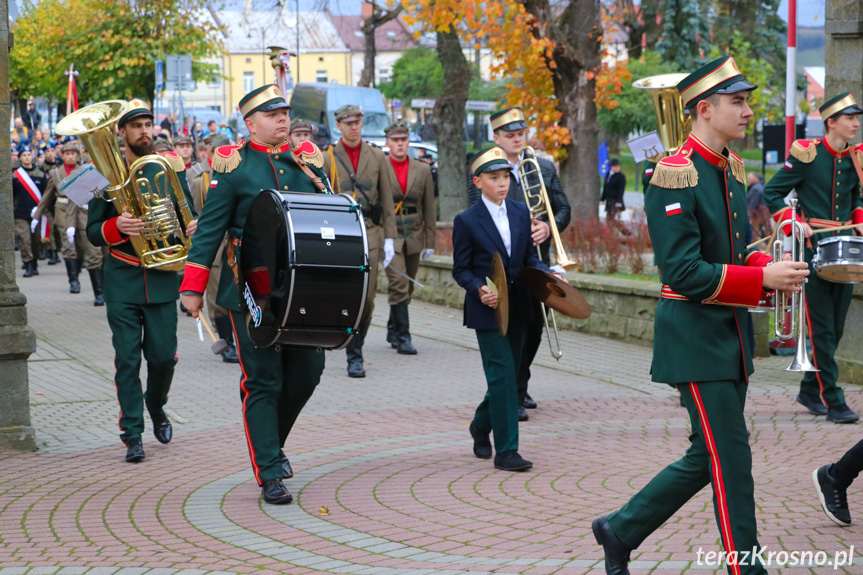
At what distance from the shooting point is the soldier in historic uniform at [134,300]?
738 cm

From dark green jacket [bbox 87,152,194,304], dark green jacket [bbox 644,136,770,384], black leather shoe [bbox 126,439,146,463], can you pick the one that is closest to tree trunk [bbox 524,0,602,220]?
dark green jacket [bbox 87,152,194,304]

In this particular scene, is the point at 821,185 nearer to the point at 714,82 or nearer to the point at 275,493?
the point at 714,82

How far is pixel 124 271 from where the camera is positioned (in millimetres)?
7430

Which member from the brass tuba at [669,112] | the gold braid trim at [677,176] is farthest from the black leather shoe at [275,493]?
the brass tuba at [669,112]

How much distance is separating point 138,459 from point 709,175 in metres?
4.24

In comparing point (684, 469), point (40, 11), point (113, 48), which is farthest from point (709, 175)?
point (40, 11)

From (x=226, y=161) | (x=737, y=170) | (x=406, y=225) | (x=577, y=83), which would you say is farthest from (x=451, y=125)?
(x=737, y=170)

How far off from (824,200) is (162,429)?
475 cm

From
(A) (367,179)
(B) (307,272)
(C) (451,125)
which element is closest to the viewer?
(B) (307,272)

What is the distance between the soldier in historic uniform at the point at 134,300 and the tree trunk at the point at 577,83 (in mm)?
10735

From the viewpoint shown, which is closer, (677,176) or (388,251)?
(677,176)

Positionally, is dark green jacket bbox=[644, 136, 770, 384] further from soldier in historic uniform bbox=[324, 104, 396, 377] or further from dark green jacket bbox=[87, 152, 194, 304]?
soldier in historic uniform bbox=[324, 104, 396, 377]

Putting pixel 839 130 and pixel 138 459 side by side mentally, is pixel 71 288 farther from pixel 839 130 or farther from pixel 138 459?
pixel 839 130

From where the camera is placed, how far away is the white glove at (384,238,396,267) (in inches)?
441
